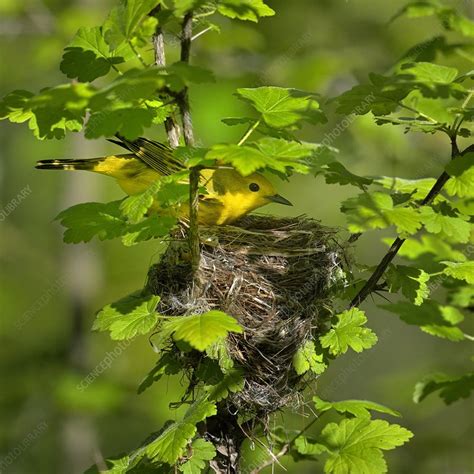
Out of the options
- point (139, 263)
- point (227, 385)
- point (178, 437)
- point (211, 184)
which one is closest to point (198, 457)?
point (178, 437)

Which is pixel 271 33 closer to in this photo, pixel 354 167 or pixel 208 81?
pixel 354 167

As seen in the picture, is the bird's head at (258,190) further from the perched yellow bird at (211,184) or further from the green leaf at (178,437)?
the green leaf at (178,437)

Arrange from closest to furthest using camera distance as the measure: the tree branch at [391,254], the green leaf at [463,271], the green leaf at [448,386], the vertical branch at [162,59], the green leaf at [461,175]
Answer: the vertical branch at [162,59]
the green leaf at [461,175]
the tree branch at [391,254]
the green leaf at [463,271]
the green leaf at [448,386]

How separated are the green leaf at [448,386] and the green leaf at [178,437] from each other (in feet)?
4.53

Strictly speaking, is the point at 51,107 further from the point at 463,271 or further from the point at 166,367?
the point at 463,271

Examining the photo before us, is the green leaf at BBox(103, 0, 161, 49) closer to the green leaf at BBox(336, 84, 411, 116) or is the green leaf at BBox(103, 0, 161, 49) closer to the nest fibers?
the green leaf at BBox(336, 84, 411, 116)

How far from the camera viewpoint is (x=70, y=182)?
7.91 meters

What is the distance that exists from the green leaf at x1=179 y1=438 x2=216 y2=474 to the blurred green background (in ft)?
7.06

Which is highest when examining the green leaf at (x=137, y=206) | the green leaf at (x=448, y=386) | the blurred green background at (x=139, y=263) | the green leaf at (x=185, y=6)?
the green leaf at (x=185, y=6)

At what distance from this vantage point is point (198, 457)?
2668 mm

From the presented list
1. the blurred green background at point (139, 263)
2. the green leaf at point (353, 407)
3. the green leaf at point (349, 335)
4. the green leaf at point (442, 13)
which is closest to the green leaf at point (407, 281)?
the green leaf at point (349, 335)

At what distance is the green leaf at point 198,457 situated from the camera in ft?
8.71

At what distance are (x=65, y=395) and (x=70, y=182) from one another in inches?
86.4

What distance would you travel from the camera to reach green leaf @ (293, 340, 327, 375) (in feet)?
9.59
